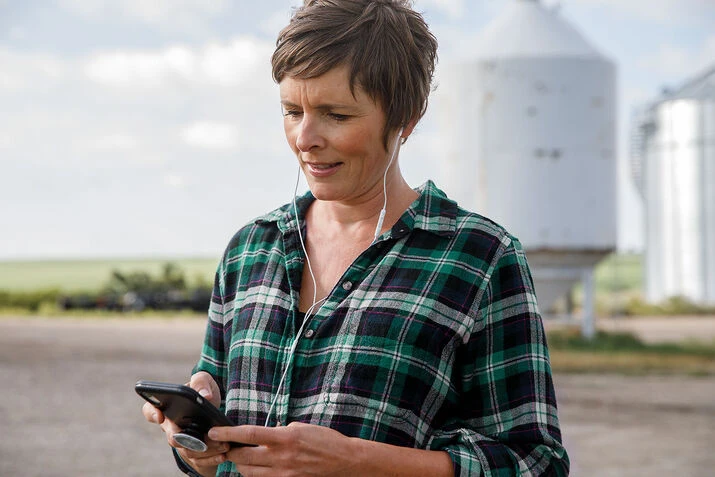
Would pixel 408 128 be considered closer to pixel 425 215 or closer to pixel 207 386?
pixel 425 215

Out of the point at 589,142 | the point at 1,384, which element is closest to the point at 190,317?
the point at 1,384

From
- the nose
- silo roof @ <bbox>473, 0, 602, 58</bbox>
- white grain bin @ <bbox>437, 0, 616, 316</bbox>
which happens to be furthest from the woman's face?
silo roof @ <bbox>473, 0, 602, 58</bbox>

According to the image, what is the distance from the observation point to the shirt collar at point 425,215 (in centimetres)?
176

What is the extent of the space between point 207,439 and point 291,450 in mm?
151

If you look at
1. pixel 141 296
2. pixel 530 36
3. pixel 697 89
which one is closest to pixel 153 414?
pixel 530 36

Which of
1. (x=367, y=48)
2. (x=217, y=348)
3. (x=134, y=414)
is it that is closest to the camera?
(x=367, y=48)

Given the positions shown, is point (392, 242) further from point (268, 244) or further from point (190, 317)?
point (190, 317)

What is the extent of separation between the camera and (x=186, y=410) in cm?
151

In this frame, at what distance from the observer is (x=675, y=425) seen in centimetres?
891

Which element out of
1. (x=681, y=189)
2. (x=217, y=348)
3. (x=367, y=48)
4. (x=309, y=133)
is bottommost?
(x=217, y=348)

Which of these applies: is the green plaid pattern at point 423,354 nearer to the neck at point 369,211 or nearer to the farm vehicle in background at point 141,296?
the neck at point 369,211

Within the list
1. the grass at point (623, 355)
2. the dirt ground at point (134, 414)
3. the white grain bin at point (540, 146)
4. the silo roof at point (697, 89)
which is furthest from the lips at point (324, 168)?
the silo roof at point (697, 89)

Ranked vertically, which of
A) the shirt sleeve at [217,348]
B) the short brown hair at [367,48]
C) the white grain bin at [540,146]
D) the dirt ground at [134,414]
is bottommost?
the dirt ground at [134,414]

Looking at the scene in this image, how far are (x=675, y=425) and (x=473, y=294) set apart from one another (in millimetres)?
7930
